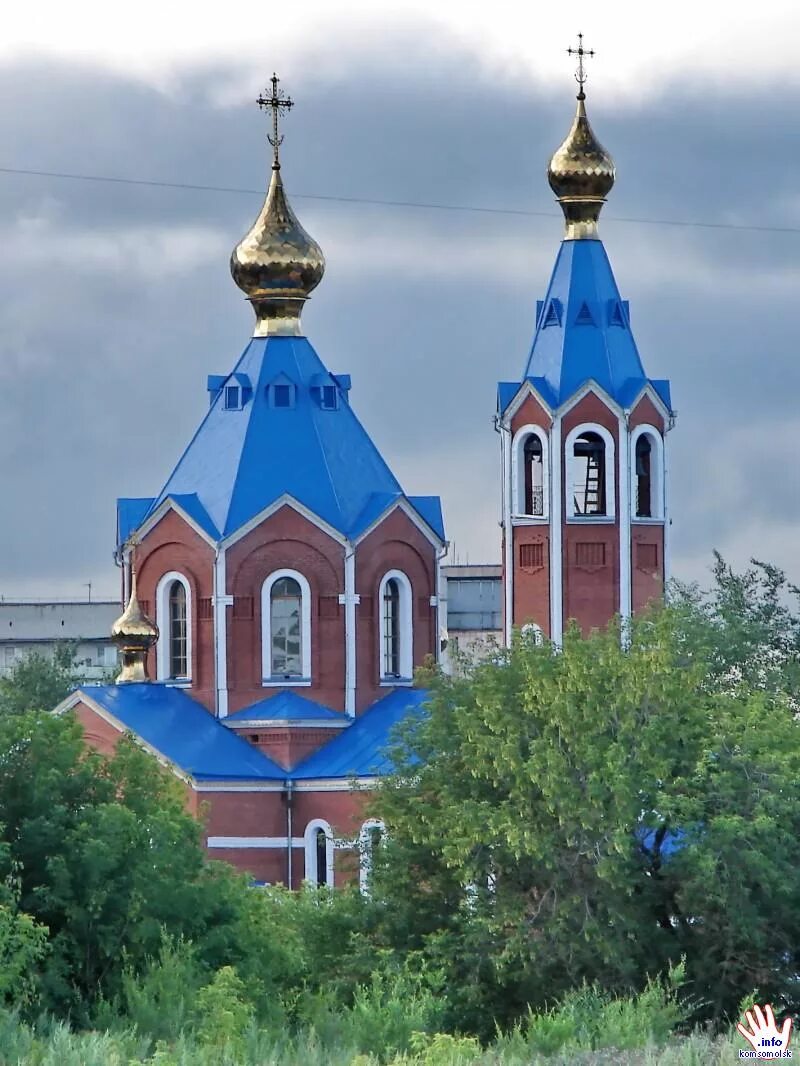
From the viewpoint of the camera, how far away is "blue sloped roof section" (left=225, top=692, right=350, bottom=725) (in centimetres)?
3972

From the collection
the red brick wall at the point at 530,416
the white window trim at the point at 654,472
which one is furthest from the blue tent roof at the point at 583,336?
the white window trim at the point at 654,472

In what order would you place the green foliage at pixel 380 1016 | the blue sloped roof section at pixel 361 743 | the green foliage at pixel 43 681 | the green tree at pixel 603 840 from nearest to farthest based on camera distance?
the green foliage at pixel 380 1016 → the green tree at pixel 603 840 → the blue sloped roof section at pixel 361 743 → the green foliage at pixel 43 681

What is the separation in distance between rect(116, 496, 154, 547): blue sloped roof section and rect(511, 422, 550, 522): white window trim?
5.58 m

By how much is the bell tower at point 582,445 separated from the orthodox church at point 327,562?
0.09ft

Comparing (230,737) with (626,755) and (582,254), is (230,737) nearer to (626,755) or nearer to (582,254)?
(582,254)

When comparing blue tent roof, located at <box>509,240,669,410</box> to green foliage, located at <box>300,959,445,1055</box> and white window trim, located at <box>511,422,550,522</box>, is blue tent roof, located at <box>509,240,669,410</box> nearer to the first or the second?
white window trim, located at <box>511,422,550,522</box>

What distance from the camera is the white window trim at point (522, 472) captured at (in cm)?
3972

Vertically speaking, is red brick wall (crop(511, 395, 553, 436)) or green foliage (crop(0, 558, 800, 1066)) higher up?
red brick wall (crop(511, 395, 553, 436))

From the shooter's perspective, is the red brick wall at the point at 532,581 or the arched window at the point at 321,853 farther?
the red brick wall at the point at 532,581

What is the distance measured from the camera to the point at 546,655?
27.8 metres

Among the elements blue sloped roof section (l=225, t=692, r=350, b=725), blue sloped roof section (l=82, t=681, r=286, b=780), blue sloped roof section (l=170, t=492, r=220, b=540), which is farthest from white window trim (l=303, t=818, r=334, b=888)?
blue sloped roof section (l=170, t=492, r=220, b=540)

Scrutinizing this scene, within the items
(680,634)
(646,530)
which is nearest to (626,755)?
(680,634)

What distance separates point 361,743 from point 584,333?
636 cm

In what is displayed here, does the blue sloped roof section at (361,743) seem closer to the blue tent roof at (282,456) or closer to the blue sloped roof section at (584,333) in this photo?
the blue tent roof at (282,456)
